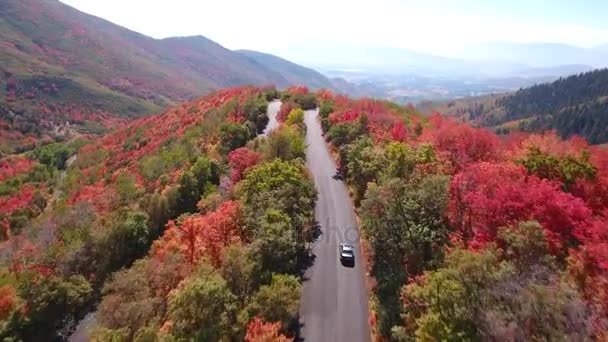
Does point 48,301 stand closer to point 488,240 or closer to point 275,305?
point 275,305

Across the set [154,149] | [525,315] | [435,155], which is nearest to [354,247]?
[435,155]

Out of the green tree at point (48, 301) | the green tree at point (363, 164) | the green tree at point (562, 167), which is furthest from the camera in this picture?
the green tree at point (363, 164)

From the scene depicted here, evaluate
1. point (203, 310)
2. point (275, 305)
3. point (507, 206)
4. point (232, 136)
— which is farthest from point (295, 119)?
point (203, 310)

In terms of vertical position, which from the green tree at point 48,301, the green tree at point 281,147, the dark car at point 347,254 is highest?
the green tree at point 281,147

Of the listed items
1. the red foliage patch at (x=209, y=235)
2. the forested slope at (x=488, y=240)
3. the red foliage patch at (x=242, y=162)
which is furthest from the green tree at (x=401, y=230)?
the red foliage patch at (x=242, y=162)

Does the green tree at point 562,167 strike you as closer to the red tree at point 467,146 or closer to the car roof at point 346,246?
the red tree at point 467,146

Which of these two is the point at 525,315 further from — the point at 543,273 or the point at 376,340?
the point at 376,340

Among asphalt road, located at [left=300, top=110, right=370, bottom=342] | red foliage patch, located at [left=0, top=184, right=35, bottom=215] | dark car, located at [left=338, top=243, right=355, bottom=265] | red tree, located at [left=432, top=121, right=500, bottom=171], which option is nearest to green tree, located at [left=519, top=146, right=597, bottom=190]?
red tree, located at [left=432, top=121, right=500, bottom=171]
